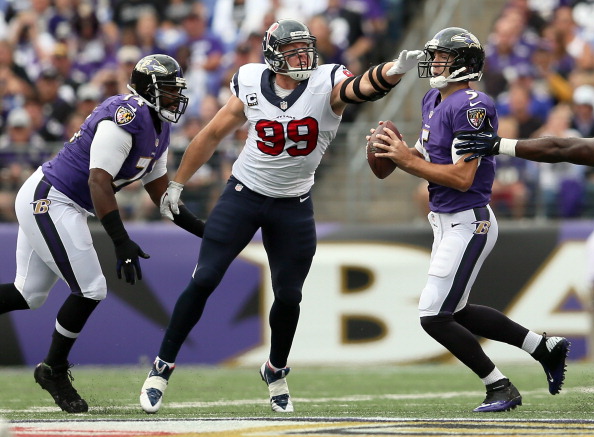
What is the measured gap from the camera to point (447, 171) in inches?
249

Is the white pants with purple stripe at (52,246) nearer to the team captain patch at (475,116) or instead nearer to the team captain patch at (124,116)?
the team captain patch at (124,116)

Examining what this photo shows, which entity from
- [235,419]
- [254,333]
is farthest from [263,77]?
[254,333]

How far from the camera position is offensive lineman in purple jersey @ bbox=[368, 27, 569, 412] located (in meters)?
6.38

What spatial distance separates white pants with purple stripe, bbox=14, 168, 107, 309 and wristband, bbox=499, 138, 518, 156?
235 centimetres

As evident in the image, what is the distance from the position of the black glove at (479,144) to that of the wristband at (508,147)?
24 millimetres

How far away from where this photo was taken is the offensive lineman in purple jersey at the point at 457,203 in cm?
638

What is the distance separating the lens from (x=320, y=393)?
25.7 ft

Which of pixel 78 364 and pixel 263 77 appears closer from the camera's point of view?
pixel 263 77

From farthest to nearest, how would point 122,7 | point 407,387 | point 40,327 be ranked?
point 122,7 → point 40,327 → point 407,387

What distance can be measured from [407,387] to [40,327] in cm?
343

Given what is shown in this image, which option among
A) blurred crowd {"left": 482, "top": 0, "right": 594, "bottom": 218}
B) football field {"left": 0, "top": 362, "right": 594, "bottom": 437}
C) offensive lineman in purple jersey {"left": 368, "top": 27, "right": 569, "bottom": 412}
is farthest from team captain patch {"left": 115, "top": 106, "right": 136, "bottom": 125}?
blurred crowd {"left": 482, "top": 0, "right": 594, "bottom": 218}

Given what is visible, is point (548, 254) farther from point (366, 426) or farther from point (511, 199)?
point (366, 426)

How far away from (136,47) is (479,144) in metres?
7.75

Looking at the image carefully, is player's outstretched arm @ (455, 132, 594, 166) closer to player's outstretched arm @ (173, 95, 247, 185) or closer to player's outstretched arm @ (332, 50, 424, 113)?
player's outstretched arm @ (332, 50, 424, 113)
